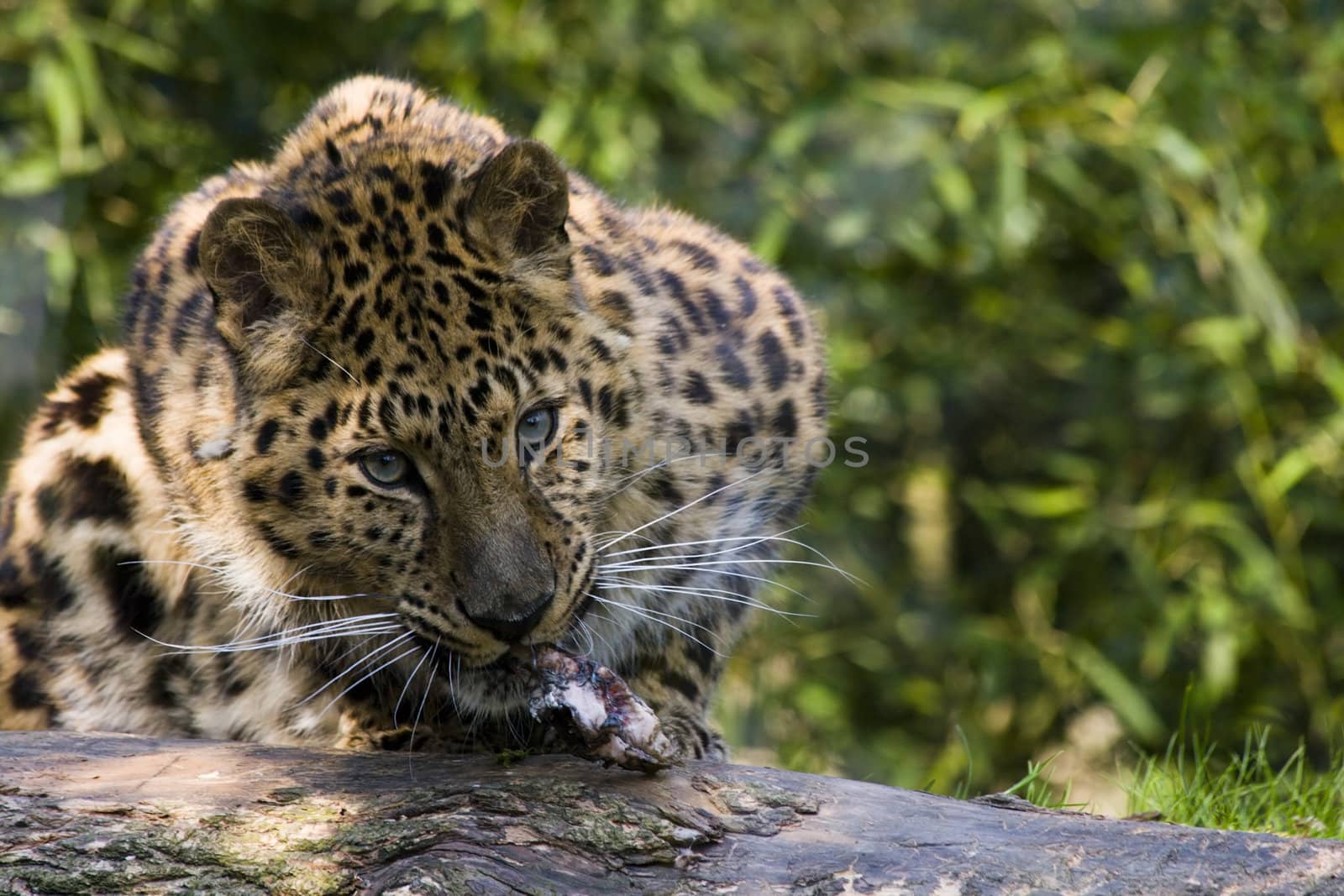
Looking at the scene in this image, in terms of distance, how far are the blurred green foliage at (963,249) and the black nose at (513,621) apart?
4342mm

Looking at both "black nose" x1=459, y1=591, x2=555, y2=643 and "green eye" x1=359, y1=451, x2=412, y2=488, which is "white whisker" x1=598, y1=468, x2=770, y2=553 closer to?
"black nose" x1=459, y1=591, x2=555, y2=643

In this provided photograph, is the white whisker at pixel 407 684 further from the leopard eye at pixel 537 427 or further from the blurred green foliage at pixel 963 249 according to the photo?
the blurred green foliage at pixel 963 249

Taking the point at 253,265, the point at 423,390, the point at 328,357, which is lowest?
the point at 423,390

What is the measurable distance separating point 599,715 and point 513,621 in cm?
29

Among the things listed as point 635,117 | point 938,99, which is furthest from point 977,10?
point 635,117

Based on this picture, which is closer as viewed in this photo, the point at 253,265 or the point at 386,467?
the point at 386,467

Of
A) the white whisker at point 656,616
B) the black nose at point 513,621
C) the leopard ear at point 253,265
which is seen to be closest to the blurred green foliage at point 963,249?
the white whisker at point 656,616

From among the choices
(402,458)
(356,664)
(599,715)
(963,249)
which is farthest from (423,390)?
(963,249)

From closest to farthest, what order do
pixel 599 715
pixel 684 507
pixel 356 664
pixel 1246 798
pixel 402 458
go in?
pixel 599 715, pixel 402 458, pixel 356 664, pixel 684 507, pixel 1246 798

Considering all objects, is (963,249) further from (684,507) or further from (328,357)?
(328,357)

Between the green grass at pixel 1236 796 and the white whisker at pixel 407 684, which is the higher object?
the white whisker at pixel 407 684

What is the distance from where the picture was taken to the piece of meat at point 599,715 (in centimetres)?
316

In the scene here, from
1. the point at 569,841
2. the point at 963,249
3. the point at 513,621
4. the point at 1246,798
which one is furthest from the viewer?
the point at 963,249

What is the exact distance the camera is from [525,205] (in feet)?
12.0
